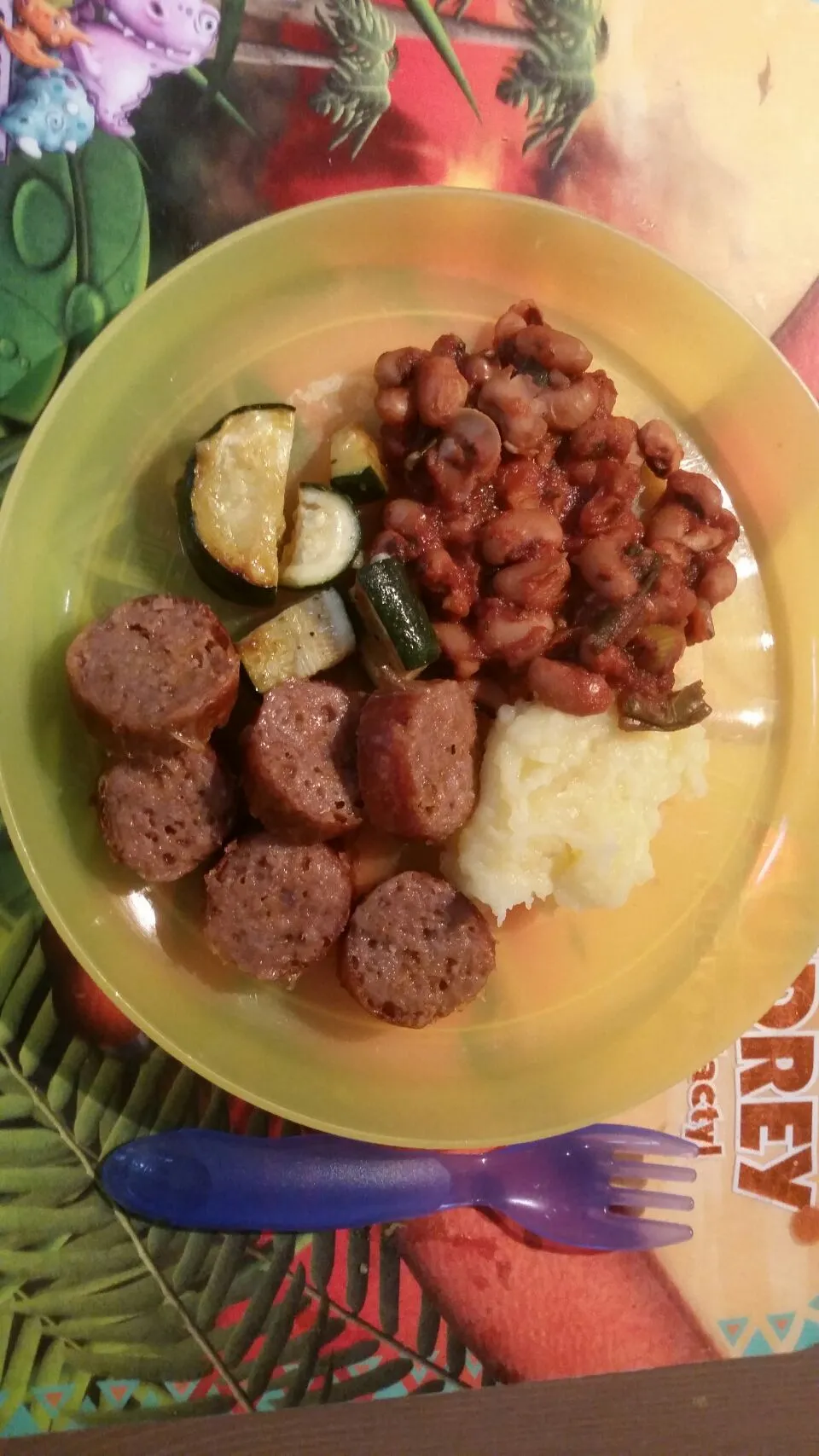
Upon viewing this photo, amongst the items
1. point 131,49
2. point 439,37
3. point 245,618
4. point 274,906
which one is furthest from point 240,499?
point 439,37

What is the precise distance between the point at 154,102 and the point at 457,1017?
2501mm

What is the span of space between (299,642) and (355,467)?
0.45m

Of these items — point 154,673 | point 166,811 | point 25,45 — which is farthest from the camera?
point 25,45

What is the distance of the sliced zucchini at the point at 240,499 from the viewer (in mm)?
2229

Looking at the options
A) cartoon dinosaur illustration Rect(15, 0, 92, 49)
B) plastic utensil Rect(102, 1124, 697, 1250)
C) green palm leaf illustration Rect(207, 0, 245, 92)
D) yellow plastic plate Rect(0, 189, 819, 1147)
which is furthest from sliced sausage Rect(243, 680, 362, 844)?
cartoon dinosaur illustration Rect(15, 0, 92, 49)

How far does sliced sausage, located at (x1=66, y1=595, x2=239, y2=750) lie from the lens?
6.95 feet

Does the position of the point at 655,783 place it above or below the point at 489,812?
above

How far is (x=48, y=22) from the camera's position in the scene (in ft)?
7.86

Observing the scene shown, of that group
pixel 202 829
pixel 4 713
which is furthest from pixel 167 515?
pixel 202 829

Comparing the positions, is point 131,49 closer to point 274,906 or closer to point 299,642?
point 299,642

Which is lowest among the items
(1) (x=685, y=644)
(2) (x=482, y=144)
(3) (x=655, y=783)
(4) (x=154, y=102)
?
(3) (x=655, y=783)

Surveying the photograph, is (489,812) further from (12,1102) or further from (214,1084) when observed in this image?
(12,1102)

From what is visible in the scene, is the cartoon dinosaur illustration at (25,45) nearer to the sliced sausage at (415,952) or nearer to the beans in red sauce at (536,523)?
the beans in red sauce at (536,523)

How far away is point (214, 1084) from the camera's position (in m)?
2.48
